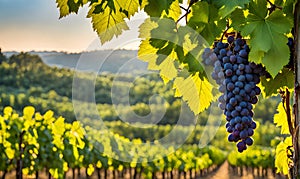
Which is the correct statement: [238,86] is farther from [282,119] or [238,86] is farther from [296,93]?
[282,119]

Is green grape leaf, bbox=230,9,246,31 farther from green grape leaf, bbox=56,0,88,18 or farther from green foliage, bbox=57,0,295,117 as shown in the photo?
green grape leaf, bbox=56,0,88,18

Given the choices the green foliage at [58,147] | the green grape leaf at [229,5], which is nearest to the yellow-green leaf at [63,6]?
the green grape leaf at [229,5]

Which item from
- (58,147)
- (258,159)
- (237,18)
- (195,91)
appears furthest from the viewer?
(258,159)

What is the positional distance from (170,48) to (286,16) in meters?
0.41

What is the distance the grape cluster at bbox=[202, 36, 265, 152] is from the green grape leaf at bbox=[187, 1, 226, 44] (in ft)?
0.19

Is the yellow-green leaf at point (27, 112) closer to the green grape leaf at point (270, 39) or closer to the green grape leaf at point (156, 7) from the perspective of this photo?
the green grape leaf at point (156, 7)

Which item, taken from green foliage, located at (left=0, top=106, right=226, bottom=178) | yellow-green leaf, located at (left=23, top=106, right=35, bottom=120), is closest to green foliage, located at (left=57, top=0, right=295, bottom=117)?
green foliage, located at (left=0, top=106, right=226, bottom=178)

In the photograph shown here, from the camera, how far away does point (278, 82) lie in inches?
69.4

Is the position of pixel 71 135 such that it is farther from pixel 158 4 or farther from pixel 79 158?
pixel 158 4

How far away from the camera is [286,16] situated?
5.00 ft

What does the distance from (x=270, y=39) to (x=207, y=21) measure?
24cm

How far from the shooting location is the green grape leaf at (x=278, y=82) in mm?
1725

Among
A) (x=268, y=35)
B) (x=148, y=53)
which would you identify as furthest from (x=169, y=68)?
(x=268, y=35)

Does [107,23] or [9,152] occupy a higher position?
[107,23]
